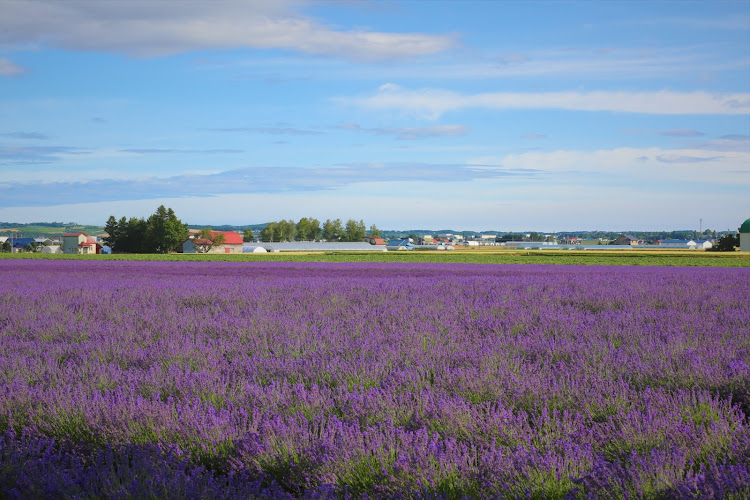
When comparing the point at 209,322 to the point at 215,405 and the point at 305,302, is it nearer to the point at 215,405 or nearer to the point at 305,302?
the point at 305,302

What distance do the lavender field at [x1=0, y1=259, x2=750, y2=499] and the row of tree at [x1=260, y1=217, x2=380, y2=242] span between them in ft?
511

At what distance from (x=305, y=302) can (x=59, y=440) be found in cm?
543

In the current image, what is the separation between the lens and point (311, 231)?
540ft

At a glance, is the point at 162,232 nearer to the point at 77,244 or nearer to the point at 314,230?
the point at 77,244

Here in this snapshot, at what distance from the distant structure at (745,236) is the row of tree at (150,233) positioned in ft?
240

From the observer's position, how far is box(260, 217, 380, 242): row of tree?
162m

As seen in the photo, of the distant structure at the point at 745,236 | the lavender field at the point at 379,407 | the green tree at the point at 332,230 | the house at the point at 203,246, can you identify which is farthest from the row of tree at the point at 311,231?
the lavender field at the point at 379,407

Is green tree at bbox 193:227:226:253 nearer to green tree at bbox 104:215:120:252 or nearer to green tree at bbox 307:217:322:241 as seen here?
green tree at bbox 104:215:120:252

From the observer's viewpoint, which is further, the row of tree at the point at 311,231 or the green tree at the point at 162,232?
the row of tree at the point at 311,231

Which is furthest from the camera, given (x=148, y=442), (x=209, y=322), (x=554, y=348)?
(x=209, y=322)

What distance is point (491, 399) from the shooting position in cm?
406

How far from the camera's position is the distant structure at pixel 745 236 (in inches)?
2793

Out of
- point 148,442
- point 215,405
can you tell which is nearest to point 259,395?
point 215,405

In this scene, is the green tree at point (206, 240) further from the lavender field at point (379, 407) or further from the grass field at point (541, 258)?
the lavender field at point (379, 407)
